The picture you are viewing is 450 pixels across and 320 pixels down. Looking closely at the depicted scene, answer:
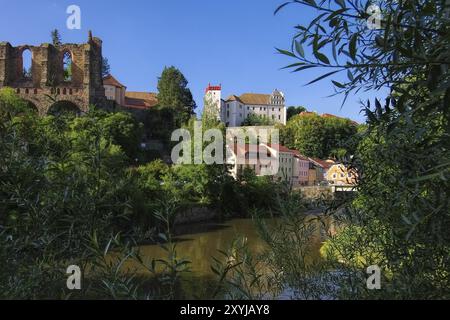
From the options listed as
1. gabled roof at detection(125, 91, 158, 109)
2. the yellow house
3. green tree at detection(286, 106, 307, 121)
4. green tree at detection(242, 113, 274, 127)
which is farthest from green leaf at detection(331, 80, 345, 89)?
green tree at detection(286, 106, 307, 121)

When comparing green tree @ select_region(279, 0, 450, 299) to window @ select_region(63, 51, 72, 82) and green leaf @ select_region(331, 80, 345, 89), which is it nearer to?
green leaf @ select_region(331, 80, 345, 89)

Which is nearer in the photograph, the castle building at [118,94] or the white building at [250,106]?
the castle building at [118,94]

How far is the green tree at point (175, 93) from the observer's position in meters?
67.6

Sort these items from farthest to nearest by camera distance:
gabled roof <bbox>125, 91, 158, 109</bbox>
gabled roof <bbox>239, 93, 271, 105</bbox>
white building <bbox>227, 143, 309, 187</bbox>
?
1. gabled roof <bbox>239, 93, 271, 105</bbox>
2. gabled roof <bbox>125, 91, 158, 109</bbox>
3. white building <bbox>227, 143, 309, 187</bbox>

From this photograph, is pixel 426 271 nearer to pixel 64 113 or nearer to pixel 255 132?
pixel 64 113

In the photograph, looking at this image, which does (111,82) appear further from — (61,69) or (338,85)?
(338,85)

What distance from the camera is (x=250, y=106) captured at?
96.1m

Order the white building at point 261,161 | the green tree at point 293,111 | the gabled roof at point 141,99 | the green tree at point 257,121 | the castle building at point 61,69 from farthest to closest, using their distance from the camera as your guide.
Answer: the green tree at point 293,111, the green tree at point 257,121, the gabled roof at point 141,99, the castle building at point 61,69, the white building at point 261,161

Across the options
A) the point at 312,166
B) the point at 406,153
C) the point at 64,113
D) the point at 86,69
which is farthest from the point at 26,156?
the point at 312,166

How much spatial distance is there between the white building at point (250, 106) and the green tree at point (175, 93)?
17.7 m

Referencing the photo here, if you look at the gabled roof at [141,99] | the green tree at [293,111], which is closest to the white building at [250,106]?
the green tree at [293,111]

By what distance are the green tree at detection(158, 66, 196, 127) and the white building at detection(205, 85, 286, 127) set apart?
1771cm

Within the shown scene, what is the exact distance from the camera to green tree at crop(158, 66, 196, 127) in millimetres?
67562

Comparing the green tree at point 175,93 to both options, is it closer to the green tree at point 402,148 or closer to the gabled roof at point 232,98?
the gabled roof at point 232,98
